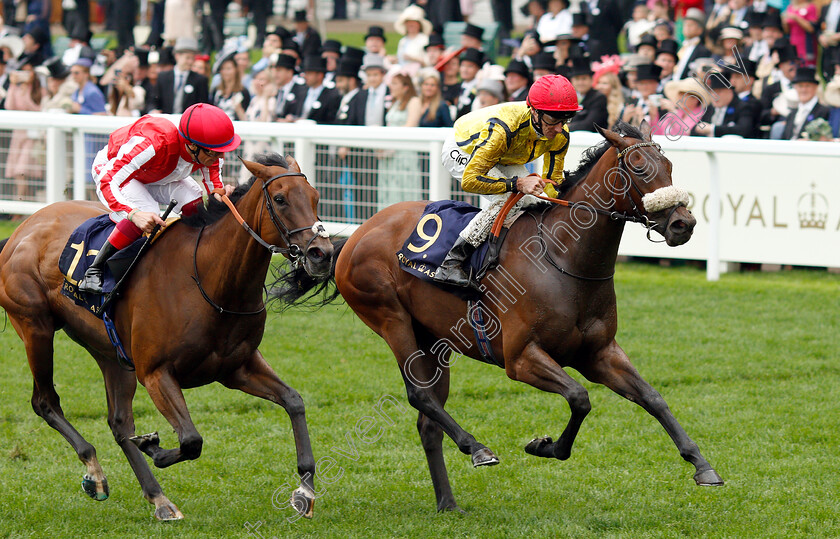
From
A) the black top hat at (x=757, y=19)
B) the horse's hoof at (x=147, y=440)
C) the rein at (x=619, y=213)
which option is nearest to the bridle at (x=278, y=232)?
the horse's hoof at (x=147, y=440)

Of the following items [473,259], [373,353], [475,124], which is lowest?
[373,353]

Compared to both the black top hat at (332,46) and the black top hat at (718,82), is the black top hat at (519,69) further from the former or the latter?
the black top hat at (332,46)

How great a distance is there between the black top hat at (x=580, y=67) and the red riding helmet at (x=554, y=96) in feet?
17.9

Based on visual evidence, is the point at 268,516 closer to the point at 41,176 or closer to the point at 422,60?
the point at 41,176

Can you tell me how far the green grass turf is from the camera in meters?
5.19

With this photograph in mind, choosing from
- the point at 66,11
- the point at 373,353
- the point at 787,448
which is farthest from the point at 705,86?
the point at 66,11

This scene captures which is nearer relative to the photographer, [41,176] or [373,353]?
[373,353]

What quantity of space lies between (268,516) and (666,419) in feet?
6.03

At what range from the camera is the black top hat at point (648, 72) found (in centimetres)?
1054

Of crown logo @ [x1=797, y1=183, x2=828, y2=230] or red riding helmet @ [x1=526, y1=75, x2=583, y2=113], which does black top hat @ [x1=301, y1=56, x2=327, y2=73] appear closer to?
crown logo @ [x1=797, y1=183, x2=828, y2=230]

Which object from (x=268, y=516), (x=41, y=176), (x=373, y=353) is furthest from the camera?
(x=41, y=176)

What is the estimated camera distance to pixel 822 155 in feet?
29.9

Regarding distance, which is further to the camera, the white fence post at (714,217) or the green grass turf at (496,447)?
the white fence post at (714,217)

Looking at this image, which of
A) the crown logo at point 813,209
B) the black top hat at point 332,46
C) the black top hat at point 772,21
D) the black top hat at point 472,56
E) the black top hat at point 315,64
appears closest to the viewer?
the crown logo at point 813,209
